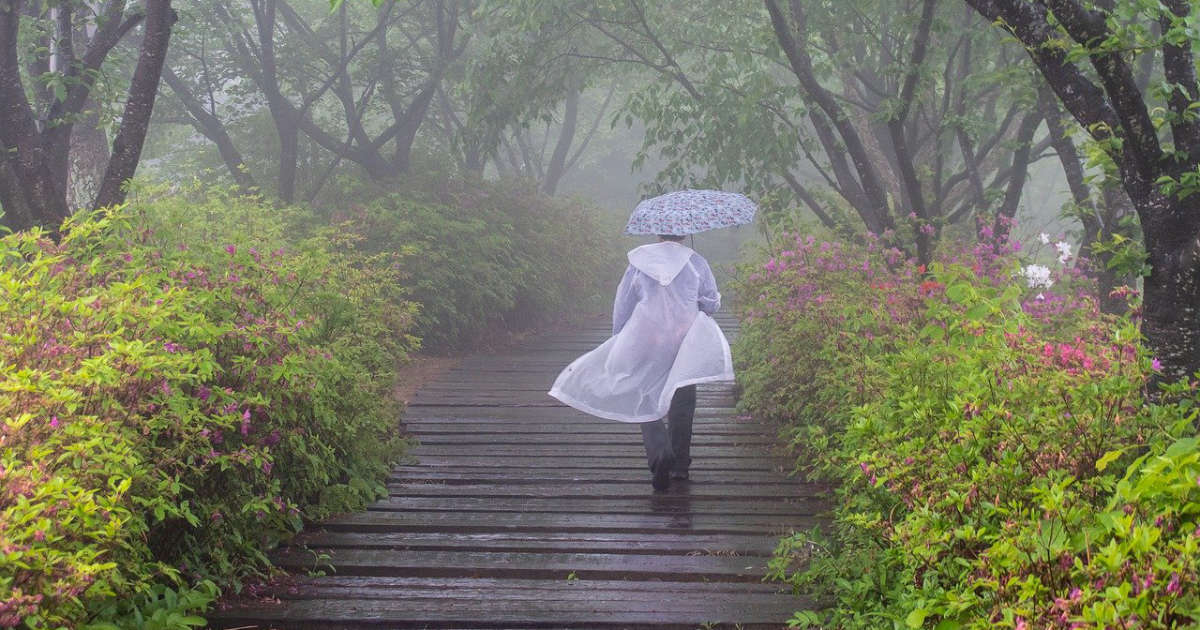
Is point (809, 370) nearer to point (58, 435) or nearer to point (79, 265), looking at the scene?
point (79, 265)

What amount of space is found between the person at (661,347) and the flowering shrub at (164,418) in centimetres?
161

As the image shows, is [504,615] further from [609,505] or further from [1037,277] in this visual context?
[1037,277]

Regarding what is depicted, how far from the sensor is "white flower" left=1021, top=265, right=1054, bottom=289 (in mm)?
9247

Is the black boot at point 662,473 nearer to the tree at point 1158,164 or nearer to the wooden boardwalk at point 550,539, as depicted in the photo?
the wooden boardwalk at point 550,539

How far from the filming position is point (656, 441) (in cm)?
696

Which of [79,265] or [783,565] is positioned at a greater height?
[79,265]

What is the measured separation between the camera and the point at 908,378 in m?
5.21

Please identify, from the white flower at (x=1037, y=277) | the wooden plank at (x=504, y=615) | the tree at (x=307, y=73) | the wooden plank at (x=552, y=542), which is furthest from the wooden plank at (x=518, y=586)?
the tree at (x=307, y=73)

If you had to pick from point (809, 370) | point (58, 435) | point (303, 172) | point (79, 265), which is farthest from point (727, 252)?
point (58, 435)

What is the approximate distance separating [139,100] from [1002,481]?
21.9ft

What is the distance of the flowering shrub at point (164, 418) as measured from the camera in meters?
3.45

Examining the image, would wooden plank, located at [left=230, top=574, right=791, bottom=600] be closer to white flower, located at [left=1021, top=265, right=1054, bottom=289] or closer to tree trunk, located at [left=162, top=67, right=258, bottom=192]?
white flower, located at [left=1021, top=265, right=1054, bottom=289]

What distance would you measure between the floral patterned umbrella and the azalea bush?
1.13 metres

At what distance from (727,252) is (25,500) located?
106 ft
